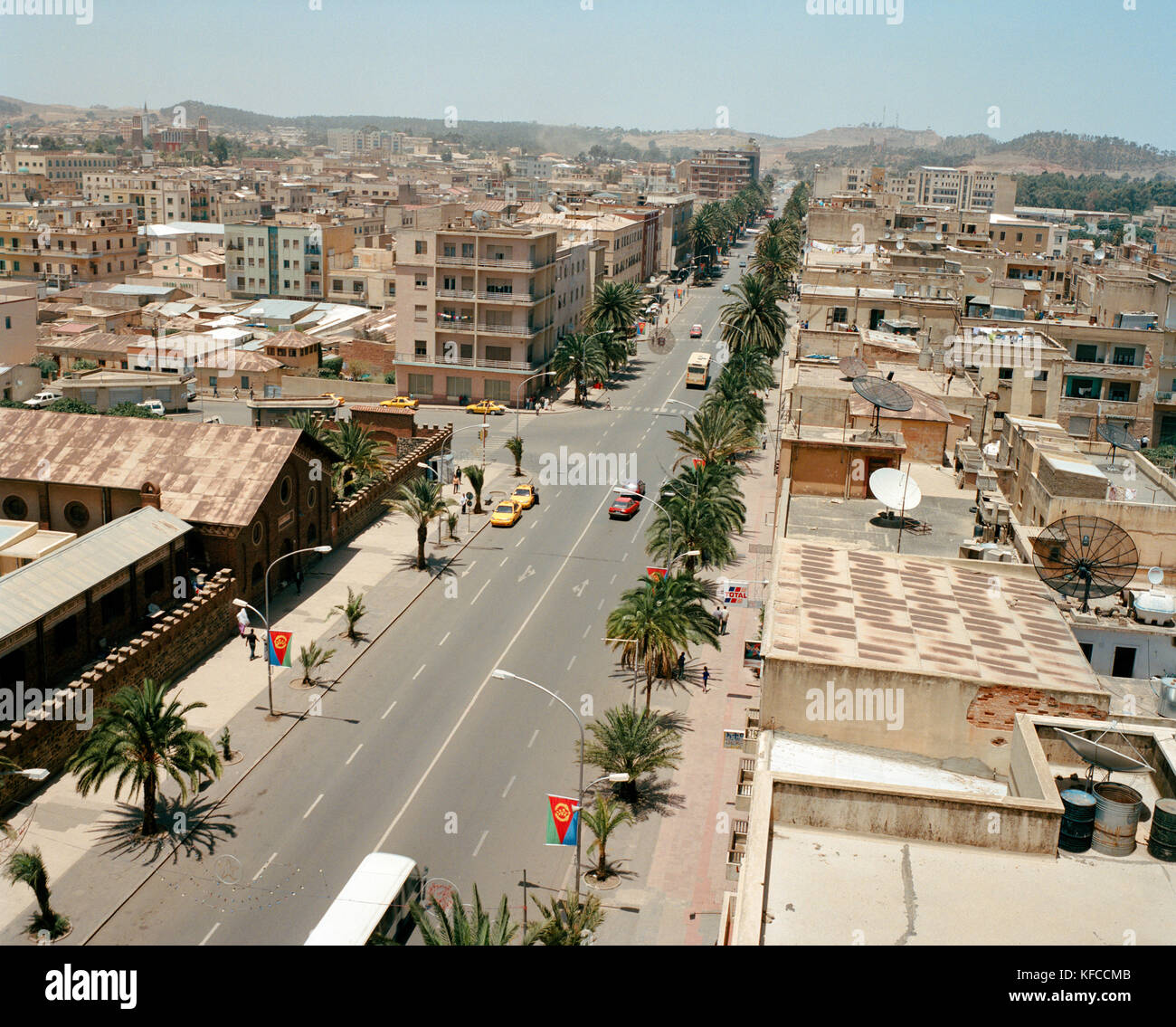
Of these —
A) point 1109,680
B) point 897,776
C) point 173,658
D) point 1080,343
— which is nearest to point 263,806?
point 173,658

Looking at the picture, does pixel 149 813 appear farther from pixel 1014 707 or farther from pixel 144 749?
pixel 1014 707

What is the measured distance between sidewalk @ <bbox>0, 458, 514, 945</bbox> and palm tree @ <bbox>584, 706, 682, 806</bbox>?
37.9ft

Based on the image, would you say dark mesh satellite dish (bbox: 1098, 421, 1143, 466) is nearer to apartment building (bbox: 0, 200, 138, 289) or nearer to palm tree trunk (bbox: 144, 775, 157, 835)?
palm tree trunk (bbox: 144, 775, 157, 835)

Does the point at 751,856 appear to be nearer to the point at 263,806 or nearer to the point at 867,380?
the point at 263,806

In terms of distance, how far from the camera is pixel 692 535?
171ft

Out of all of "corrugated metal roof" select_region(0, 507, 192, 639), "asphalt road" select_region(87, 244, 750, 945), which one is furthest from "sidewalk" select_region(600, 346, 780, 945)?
"corrugated metal roof" select_region(0, 507, 192, 639)

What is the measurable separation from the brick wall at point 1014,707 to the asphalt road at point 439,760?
1315 centimetres

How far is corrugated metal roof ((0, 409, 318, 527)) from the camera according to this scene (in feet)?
163

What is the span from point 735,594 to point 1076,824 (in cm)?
2998

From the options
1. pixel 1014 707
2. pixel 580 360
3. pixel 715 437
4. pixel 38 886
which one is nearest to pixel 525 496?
pixel 715 437

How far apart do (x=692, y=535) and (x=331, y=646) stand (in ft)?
54.4

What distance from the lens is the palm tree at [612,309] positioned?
345 feet

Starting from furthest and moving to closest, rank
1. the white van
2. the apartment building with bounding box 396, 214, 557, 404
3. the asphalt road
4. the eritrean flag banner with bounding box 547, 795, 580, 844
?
the apartment building with bounding box 396, 214, 557, 404 < the white van < the asphalt road < the eritrean flag banner with bounding box 547, 795, 580, 844

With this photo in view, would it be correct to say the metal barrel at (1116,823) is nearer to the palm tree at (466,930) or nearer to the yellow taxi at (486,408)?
the palm tree at (466,930)
